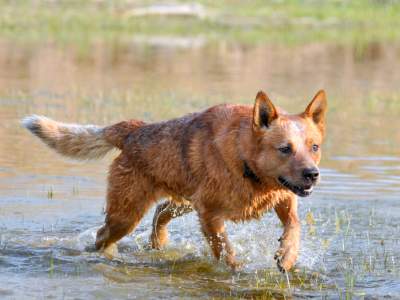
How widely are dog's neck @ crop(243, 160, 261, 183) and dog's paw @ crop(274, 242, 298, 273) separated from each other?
0.55 metres

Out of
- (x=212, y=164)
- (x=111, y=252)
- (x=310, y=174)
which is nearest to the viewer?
(x=310, y=174)

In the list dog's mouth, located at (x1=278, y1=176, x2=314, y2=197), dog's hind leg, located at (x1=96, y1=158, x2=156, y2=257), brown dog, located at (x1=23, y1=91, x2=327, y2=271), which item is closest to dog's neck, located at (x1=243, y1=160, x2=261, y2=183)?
brown dog, located at (x1=23, y1=91, x2=327, y2=271)

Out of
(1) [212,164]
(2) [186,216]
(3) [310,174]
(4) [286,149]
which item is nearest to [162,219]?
(2) [186,216]

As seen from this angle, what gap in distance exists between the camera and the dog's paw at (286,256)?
7867 mm

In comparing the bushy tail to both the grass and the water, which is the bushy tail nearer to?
the water

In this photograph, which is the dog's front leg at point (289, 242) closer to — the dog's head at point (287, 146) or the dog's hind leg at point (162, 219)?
the dog's head at point (287, 146)

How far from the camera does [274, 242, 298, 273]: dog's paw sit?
25.8ft

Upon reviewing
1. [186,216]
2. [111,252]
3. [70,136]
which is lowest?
[186,216]

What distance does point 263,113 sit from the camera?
766 centimetres

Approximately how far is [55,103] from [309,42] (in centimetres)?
1387

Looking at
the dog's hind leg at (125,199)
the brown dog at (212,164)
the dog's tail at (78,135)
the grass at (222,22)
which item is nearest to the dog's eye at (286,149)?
the brown dog at (212,164)

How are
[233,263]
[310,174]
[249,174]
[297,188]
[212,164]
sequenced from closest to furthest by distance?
[310,174], [297,188], [249,174], [212,164], [233,263]

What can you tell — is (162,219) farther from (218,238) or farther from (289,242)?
(289,242)

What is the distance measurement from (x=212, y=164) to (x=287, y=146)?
0.76 m
